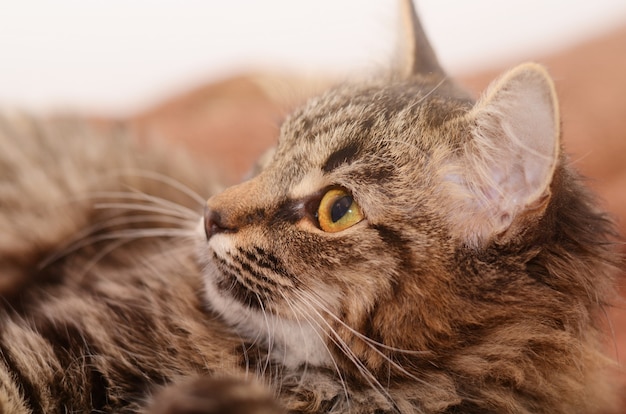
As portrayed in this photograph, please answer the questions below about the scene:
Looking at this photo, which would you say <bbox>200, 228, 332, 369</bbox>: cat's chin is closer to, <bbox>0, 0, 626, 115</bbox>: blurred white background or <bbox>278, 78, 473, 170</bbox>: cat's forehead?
<bbox>278, 78, 473, 170</bbox>: cat's forehead

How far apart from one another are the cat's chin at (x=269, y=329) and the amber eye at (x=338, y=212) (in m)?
0.16

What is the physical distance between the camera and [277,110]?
184 centimetres

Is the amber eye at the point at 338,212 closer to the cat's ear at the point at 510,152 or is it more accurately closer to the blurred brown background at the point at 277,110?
the cat's ear at the point at 510,152

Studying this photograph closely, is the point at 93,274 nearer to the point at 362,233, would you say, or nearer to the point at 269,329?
the point at 269,329

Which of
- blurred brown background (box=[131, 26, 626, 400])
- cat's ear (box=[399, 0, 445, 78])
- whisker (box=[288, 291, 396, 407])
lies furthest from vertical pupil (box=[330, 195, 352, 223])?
blurred brown background (box=[131, 26, 626, 400])

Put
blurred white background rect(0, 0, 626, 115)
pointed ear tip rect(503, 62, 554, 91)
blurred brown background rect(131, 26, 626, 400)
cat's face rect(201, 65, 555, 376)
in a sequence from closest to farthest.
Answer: pointed ear tip rect(503, 62, 554, 91), cat's face rect(201, 65, 555, 376), blurred brown background rect(131, 26, 626, 400), blurred white background rect(0, 0, 626, 115)

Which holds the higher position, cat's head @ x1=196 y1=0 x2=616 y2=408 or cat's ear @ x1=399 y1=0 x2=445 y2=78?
cat's ear @ x1=399 y1=0 x2=445 y2=78

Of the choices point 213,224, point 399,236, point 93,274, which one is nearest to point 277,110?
point 93,274

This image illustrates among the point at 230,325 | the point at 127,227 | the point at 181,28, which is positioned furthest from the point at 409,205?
the point at 181,28

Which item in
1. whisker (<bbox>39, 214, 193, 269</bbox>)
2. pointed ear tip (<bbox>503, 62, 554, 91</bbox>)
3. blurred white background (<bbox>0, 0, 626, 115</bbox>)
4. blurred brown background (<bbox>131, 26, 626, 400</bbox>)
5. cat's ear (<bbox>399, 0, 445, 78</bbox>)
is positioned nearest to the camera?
pointed ear tip (<bbox>503, 62, 554, 91</bbox>)

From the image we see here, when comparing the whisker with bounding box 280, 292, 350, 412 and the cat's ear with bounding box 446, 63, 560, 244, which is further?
the whisker with bounding box 280, 292, 350, 412

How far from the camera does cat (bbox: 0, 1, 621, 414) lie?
3.02ft

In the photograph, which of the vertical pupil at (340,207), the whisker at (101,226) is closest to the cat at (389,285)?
the vertical pupil at (340,207)

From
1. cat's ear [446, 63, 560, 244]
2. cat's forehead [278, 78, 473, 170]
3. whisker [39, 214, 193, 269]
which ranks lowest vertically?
cat's ear [446, 63, 560, 244]
